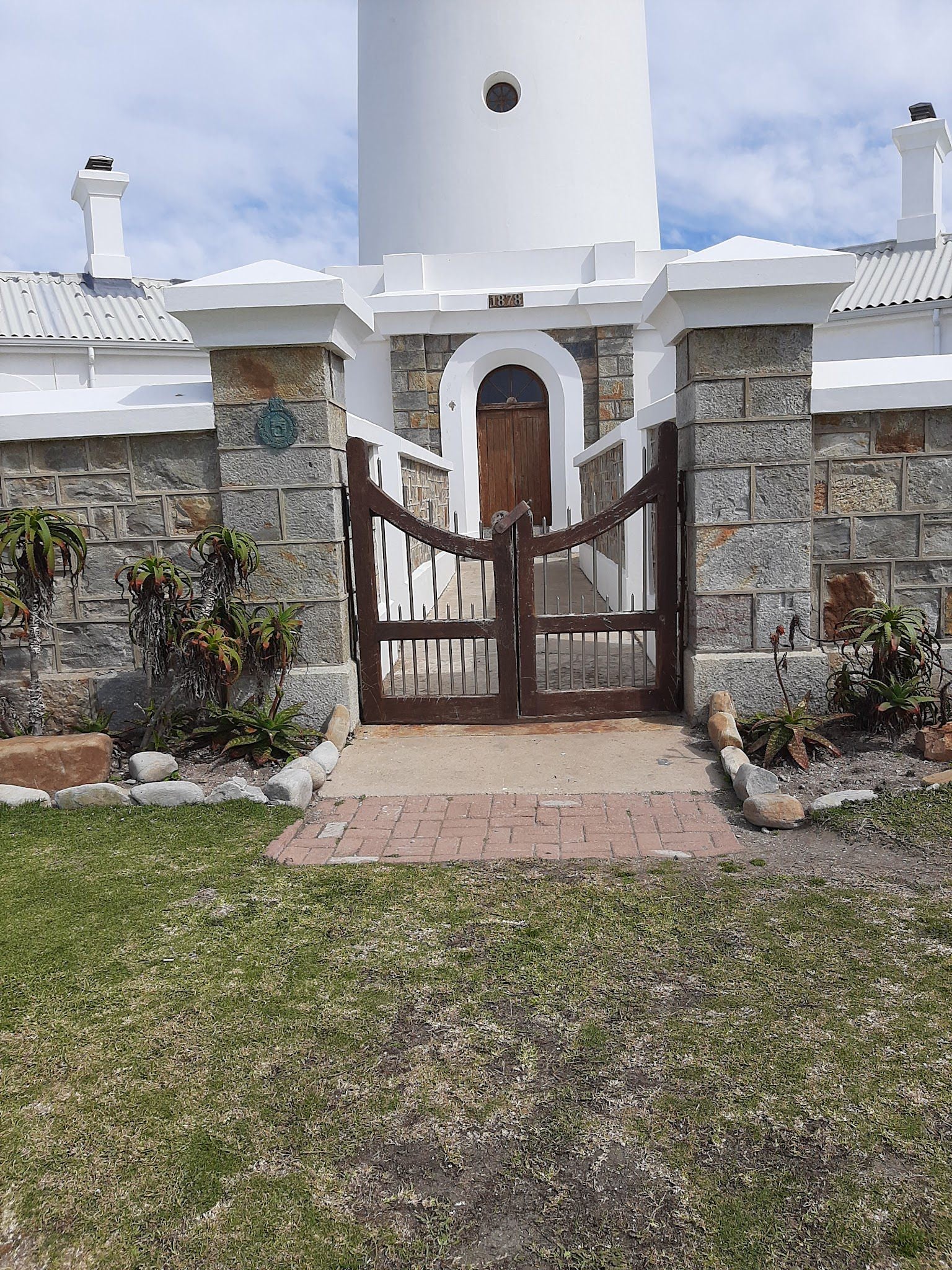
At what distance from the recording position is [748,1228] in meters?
2.21

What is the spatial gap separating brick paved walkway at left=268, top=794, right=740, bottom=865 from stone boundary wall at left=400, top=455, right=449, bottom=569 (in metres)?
3.29

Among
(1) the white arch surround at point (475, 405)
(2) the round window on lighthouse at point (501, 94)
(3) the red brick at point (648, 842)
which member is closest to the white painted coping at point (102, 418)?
(3) the red brick at point (648, 842)

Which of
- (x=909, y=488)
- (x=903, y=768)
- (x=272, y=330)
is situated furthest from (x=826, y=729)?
(x=272, y=330)

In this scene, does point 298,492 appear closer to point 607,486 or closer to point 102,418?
point 102,418

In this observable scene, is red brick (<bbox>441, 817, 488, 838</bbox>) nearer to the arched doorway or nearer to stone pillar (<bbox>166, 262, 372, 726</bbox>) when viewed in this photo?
stone pillar (<bbox>166, 262, 372, 726</bbox>)

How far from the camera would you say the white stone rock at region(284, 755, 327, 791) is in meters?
5.24

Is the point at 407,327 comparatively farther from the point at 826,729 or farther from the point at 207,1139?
the point at 207,1139

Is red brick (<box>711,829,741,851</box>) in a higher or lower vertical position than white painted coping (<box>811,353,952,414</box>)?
lower

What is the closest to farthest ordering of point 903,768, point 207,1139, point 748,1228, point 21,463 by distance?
point 748,1228, point 207,1139, point 903,768, point 21,463

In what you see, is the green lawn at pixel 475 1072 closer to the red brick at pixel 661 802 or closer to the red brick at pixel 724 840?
the red brick at pixel 724 840

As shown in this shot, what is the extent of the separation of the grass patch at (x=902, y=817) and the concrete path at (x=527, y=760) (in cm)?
71

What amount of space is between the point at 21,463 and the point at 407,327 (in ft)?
33.8

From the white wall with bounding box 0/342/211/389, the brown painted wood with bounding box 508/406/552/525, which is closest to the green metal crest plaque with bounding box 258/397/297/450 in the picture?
the brown painted wood with bounding box 508/406/552/525

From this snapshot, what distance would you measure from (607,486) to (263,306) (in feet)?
18.2
